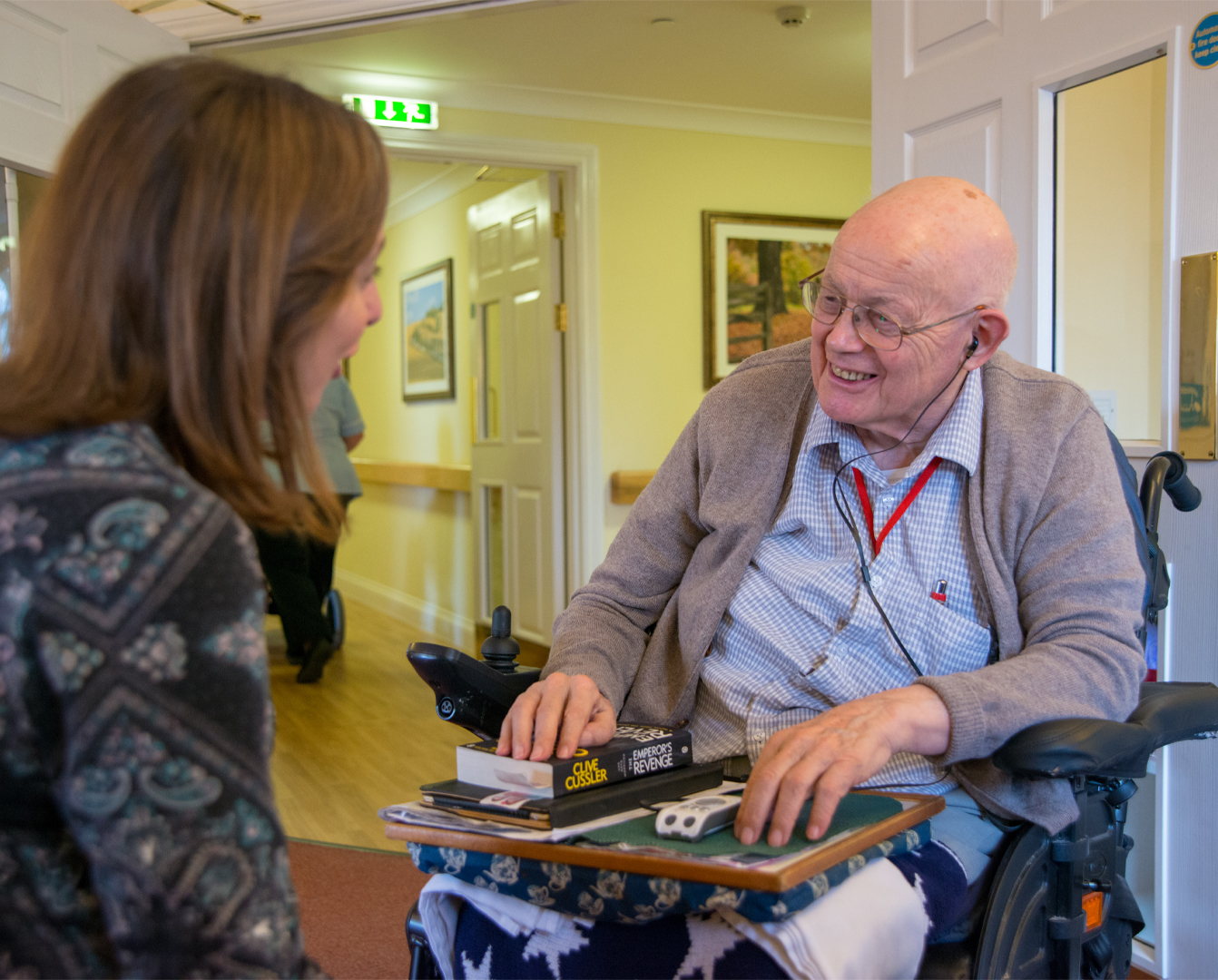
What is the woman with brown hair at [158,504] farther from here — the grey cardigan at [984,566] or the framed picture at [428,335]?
the framed picture at [428,335]

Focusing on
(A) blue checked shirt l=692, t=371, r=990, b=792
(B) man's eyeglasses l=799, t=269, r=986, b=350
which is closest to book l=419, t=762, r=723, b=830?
(A) blue checked shirt l=692, t=371, r=990, b=792

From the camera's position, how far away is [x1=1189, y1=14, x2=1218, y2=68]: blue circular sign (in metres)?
1.71

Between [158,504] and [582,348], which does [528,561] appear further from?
[158,504]

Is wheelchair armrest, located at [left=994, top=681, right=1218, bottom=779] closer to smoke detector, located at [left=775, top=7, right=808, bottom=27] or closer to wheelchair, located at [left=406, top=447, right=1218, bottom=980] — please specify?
wheelchair, located at [left=406, top=447, right=1218, bottom=980]

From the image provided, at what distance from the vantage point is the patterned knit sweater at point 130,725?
59 centimetres

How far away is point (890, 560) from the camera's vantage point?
4.32 ft

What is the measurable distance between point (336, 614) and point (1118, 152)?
4423 mm

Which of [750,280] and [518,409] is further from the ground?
[750,280]

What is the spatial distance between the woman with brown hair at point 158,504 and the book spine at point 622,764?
35 centimetres

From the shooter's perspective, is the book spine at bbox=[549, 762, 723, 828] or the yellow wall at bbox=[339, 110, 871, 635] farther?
the yellow wall at bbox=[339, 110, 871, 635]

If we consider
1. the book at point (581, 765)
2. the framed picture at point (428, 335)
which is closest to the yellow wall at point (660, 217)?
the framed picture at point (428, 335)

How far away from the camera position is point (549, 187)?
459cm

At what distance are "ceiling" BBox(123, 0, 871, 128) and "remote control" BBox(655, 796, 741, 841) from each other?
9.79ft

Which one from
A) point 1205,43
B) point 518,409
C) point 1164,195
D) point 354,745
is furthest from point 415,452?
point 1205,43
